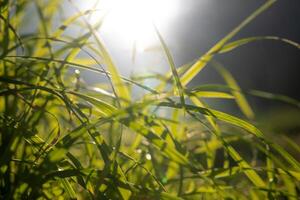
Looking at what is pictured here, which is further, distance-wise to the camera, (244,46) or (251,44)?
(244,46)

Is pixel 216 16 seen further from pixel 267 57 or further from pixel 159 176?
pixel 159 176

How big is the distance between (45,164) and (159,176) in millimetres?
329

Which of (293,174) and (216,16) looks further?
(216,16)

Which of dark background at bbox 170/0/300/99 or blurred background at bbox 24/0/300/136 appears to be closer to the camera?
blurred background at bbox 24/0/300/136

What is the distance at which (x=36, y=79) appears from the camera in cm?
83

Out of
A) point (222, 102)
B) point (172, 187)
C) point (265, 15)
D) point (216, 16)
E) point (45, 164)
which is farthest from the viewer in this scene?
point (216, 16)

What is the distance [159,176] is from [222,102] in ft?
19.5

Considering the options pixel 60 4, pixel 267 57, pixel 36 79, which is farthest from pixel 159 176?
pixel 267 57

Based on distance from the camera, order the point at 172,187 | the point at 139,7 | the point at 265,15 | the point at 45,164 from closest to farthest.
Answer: the point at 45,164, the point at 139,7, the point at 172,187, the point at 265,15

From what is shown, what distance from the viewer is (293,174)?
652 mm

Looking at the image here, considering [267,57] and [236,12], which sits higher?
[236,12]

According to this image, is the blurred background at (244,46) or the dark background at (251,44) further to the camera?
the dark background at (251,44)

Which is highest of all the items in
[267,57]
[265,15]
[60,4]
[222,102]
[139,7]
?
[265,15]


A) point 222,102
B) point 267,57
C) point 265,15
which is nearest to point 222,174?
point 222,102
